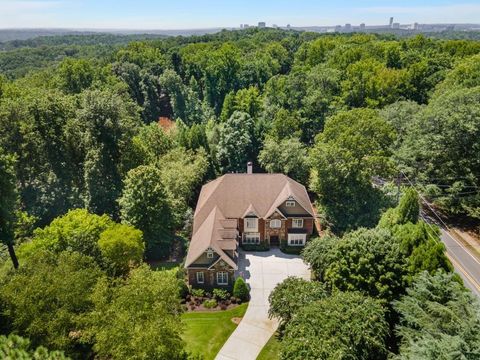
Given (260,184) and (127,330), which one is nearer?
(127,330)

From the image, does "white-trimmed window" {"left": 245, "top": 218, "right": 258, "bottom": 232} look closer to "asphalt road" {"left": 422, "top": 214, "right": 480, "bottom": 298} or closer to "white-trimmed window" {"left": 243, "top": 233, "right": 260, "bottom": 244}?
"white-trimmed window" {"left": 243, "top": 233, "right": 260, "bottom": 244}

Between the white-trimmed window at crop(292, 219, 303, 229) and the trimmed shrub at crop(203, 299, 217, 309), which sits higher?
the white-trimmed window at crop(292, 219, 303, 229)

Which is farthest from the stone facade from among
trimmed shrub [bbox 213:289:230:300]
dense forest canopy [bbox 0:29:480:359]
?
dense forest canopy [bbox 0:29:480:359]

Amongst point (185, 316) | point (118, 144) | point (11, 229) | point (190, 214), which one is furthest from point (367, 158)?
point (11, 229)

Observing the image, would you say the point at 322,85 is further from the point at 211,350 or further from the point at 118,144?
the point at 211,350

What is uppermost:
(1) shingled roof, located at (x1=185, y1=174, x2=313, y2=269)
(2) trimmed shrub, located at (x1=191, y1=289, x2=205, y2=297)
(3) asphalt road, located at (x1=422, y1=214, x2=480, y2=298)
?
(1) shingled roof, located at (x1=185, y1=174, x2=313, y2=269)

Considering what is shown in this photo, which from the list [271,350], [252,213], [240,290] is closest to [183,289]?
[240,290]
